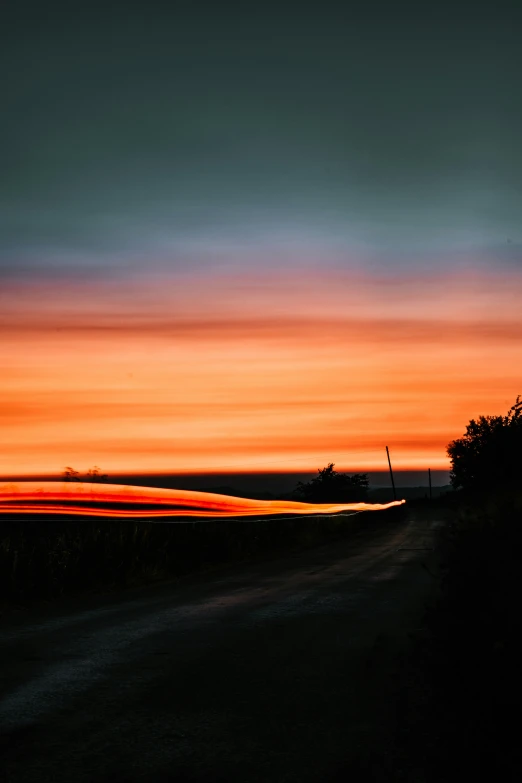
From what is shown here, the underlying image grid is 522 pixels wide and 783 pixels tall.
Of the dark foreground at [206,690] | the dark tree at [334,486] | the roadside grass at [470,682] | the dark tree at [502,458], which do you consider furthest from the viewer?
the dark tree at [334,486]

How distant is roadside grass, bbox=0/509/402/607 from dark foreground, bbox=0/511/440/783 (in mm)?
1681

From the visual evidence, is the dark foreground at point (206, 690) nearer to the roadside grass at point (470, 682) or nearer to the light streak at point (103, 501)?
the roadside grass at point (470, 682)

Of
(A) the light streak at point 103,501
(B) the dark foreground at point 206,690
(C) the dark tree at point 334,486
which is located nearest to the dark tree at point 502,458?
(A) the light streak at point 103,501

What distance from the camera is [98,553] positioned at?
17625 millimetres

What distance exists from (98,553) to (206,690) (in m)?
10.7

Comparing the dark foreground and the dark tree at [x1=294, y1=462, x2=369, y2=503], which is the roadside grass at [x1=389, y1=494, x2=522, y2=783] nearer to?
the dark foreground

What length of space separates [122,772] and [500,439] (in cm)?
4479

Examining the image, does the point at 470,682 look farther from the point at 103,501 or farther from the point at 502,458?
the point at 502,458

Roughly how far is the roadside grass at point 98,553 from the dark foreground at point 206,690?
1681 millimetres

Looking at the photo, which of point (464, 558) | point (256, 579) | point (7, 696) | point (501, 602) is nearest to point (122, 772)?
point (7, 696)

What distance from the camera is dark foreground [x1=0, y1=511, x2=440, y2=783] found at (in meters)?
5.46

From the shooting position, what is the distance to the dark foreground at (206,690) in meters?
Answer: 5.46

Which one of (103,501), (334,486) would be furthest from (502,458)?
(334,486)

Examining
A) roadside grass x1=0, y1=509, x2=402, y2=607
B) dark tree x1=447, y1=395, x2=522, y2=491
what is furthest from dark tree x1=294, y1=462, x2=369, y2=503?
roadside grass x1=0, y1=509, x2=402, y2=607
